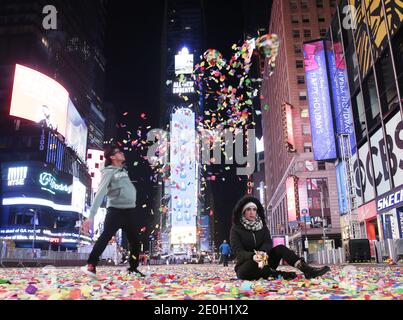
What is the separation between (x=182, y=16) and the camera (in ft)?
598

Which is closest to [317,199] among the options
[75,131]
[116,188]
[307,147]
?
[307,147]

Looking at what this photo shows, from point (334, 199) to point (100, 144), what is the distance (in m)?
94.0

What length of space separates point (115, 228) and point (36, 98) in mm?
41091

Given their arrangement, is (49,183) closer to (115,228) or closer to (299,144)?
(299,144)

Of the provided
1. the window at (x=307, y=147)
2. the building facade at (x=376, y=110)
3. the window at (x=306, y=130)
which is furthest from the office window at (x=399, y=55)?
the window at (x=306, y=130)

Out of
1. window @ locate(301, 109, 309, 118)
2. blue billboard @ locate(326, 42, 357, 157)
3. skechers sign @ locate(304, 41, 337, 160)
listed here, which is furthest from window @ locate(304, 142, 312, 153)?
blue billboard @ locate(326, 42, 357, 157)

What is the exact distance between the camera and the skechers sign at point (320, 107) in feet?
125

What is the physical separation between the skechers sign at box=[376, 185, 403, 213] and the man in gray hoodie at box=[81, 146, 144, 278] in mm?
19755

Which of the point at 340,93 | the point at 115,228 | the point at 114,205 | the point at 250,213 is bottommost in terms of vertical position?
the point at 115,228

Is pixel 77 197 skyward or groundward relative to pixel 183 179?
groundward

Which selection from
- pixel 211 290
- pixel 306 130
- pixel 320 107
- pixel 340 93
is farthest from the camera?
pixel 306 130

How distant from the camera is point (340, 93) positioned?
36.9m

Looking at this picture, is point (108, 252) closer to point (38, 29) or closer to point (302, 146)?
point (302, 146)

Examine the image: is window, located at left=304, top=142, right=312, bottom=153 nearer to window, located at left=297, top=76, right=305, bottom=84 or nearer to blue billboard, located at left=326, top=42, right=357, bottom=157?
window, located at left=297, top=76, right=305, bottom=84
